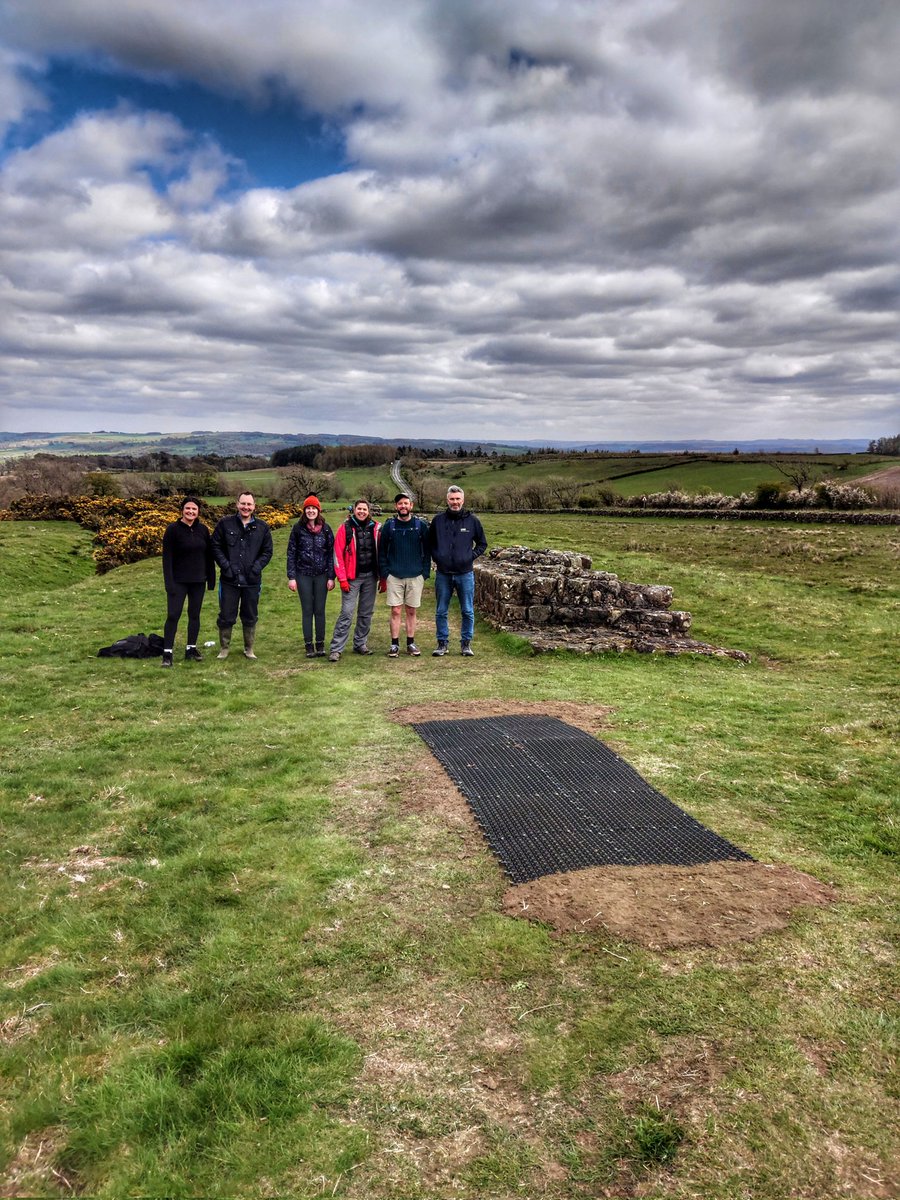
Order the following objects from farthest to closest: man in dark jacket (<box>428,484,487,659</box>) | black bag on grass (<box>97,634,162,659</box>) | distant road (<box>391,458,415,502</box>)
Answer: distant road (<box>391,458,415,502</box>), black bag on grass (<box>97,634,162,659</box>), man in dark jacket (<box>428,484,487,659</box>)

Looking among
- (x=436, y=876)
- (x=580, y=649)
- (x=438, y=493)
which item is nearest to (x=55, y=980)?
(x=436, y=876)

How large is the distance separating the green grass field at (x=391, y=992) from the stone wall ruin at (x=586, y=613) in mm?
5146

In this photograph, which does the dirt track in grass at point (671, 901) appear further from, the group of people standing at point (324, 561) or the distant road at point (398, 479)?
the distant road at point (398, 479)

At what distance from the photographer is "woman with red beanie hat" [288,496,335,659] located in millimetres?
12086

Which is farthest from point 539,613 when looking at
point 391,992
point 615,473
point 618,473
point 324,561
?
point 615,473

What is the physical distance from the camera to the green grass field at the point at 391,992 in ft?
9.55

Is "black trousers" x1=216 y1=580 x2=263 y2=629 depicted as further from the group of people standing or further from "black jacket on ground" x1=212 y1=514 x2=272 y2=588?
"black jacket on ground" x1=212 y1=514 x2=272 y2=588

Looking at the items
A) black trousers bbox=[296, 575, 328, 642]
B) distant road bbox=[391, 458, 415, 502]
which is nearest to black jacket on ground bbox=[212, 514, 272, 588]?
black trousers bbox=[296, 575, 328, 642]

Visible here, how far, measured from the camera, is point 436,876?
5.12m

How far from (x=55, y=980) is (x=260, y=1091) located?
5.61ft

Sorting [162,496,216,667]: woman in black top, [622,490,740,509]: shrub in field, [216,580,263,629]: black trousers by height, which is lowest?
[216,580,263,629]: black trousers

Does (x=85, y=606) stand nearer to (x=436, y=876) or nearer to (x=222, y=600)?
(x=222, y=600)

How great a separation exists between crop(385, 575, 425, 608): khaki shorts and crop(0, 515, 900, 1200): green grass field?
4.07 m

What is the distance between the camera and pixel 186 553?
11719 mm
